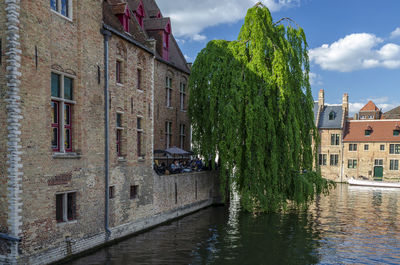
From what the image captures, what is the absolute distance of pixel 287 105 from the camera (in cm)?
1688

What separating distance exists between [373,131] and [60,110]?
38755 millimetres

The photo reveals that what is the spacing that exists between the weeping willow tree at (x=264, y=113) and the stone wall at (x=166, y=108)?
2.95 m

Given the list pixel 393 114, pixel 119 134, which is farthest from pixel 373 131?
pixel 119 134

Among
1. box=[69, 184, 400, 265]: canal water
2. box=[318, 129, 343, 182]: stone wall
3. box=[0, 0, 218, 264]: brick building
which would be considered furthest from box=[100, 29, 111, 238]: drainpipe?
box=[318, 129, 343, 182]: stone wall

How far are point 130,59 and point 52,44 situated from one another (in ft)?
14.0

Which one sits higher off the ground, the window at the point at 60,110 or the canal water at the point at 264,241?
the window at the point at 60,110

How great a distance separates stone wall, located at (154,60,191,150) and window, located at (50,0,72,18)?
27.5ft

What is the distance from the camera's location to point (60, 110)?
1055cm

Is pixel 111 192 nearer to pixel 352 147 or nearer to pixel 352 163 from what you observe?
pixel 352 163

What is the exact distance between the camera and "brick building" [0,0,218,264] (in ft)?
29.1

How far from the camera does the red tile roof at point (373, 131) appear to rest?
133ft

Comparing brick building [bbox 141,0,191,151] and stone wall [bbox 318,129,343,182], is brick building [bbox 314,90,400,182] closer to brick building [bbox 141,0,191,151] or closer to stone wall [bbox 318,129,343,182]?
stone wall [bbox 318,129,343,182]

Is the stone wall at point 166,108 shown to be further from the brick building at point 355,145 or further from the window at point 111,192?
the brick building at point 355,145

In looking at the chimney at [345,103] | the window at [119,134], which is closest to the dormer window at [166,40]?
the window at [119,134]
